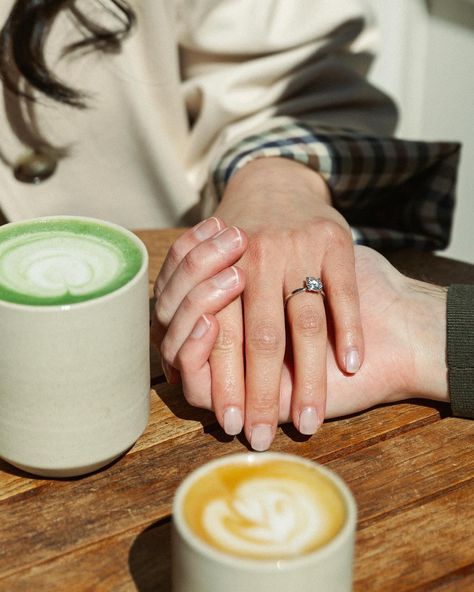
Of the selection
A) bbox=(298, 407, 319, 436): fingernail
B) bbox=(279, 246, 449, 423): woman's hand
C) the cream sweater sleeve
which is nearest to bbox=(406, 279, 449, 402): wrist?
bbox=(279, 246, 449, 423): woman's hand

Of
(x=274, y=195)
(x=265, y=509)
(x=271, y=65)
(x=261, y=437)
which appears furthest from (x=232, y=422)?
(x=271, y=65)

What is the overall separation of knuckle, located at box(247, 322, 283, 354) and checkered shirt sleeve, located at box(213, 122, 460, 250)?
387mm

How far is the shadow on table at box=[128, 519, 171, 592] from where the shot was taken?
2.06ft

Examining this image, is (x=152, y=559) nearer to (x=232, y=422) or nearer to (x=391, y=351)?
(x=232, y=422)

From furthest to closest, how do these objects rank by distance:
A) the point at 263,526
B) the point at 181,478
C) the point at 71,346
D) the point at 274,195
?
the point at 274,195, the point at 181,478, the point at 71,346, the point at 263,526

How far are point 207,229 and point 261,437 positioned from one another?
23 cm

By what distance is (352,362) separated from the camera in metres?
0.82

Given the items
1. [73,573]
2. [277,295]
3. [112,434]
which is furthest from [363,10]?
[73,573]

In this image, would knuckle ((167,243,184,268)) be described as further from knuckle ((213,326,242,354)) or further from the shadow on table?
the shadow on table

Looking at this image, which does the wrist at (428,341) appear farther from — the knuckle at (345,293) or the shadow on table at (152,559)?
the shadow on table at (152,559)

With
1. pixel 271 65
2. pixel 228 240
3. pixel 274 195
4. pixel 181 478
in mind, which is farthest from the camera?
pixel 271 65

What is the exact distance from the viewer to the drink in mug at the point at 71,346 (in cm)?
62

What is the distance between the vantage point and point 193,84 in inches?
55.4

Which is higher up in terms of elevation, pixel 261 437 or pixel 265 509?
pixel 265 509
